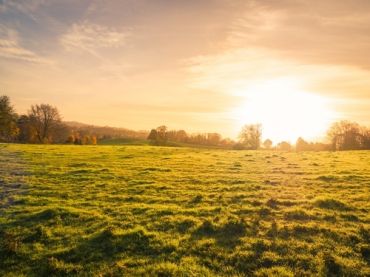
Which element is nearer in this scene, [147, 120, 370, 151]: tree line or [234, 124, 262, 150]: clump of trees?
[147, 120, 370, 151]: tree line

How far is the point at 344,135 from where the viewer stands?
105 metres

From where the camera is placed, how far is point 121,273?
10.2m

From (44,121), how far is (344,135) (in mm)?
97528

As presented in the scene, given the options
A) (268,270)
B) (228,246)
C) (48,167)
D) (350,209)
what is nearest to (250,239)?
(228,246)

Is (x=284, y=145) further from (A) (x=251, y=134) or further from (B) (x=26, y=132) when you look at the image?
(B) (x=26, y=132)

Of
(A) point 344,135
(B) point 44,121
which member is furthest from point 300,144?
(B) point 44,121

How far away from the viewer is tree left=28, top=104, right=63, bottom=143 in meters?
104

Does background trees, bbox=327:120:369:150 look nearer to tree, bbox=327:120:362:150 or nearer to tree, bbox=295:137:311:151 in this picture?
tree, bbox=327:120:362:150

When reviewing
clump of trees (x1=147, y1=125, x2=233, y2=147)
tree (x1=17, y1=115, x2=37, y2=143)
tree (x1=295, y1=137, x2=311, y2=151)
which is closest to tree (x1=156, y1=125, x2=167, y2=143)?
clump of trees (x1=147, y1=125, x2=233, y2=147)

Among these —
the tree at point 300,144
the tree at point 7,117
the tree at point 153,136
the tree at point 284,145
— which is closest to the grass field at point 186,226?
the tree at point 7,117

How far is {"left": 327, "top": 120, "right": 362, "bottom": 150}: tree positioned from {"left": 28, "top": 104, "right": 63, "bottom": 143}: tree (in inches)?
3545

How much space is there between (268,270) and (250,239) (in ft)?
7.52

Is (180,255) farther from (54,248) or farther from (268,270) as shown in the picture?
(54,248)

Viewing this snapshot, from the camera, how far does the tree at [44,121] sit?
104 m
